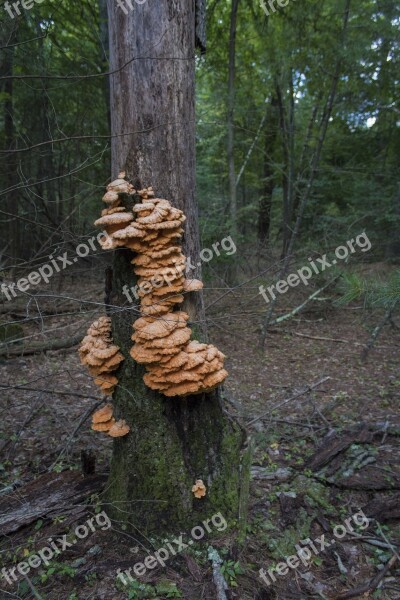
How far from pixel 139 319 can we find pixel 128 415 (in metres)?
0.78

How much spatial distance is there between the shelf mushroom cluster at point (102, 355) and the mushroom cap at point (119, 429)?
0.77ft

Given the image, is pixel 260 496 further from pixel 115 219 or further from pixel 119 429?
pixel 115 219

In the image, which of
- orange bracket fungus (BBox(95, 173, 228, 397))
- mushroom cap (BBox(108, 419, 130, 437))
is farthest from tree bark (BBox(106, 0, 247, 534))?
orange bracket fungus (BBox(95, 173, 228, 397))

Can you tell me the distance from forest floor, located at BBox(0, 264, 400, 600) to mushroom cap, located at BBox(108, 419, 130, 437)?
0.65 metres

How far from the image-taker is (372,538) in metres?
3.05

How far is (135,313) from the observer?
2629mm

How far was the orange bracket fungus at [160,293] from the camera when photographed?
239 cm

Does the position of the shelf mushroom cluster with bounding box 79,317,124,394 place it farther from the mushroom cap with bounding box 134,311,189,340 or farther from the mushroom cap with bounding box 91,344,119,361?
the mushroom cap with bounding box 134,311,189,340

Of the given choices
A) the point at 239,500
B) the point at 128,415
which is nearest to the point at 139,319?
the point at 128,415

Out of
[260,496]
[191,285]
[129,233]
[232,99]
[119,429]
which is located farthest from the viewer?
[232,99]

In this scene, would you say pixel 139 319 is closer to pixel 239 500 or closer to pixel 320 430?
pixel 239 500

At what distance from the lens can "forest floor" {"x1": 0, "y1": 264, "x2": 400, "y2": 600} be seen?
259 centimetres

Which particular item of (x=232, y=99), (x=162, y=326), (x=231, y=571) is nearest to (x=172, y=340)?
(x=162, y=326)

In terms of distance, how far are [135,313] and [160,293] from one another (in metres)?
0.28
